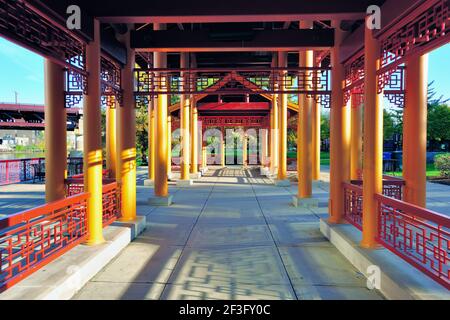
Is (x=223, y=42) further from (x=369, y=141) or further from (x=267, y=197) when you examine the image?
(x=267, y=197)

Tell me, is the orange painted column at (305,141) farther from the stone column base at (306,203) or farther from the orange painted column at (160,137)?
the orange painted column at (160,137)

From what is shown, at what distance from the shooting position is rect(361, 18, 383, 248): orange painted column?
5.09m

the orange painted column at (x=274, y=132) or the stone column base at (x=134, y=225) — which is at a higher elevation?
the orange painted column at (x=274, y=132)

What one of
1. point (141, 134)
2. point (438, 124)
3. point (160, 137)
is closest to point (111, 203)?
point (160, 137)

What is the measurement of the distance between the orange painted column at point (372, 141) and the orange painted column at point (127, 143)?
4.59 metres

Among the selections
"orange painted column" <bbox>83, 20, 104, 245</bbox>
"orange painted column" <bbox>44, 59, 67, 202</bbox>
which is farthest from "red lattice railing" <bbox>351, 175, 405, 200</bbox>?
"orange painted column" <bbox>44, 59, 67, 202</bbox>

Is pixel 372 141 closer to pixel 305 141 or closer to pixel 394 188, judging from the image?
pixel 394 188

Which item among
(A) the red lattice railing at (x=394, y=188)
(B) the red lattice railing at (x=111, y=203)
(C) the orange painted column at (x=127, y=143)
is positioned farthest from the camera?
(A) the red lattice railing at (x=394, y=188)

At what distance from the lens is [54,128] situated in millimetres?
6570

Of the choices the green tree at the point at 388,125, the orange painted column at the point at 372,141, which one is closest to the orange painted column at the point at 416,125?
the orange painted column at the point at 372,141

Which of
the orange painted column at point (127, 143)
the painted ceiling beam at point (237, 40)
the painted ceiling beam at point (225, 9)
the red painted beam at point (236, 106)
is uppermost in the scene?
the red painted beam at point (236, 106)

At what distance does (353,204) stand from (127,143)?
15.5 feet

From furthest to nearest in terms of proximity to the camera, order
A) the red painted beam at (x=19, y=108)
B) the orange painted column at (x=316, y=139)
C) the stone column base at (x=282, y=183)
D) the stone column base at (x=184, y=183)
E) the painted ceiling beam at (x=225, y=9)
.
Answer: the red painted beam at (x=19, y=108)
the orange painted column at (x=316, y=139)
the stone column base at (x=282, y=183)
the stone column base at (x=184, y=183)
the painted ceiling beam at (x=225, y=9)

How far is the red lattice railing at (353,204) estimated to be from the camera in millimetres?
6079
